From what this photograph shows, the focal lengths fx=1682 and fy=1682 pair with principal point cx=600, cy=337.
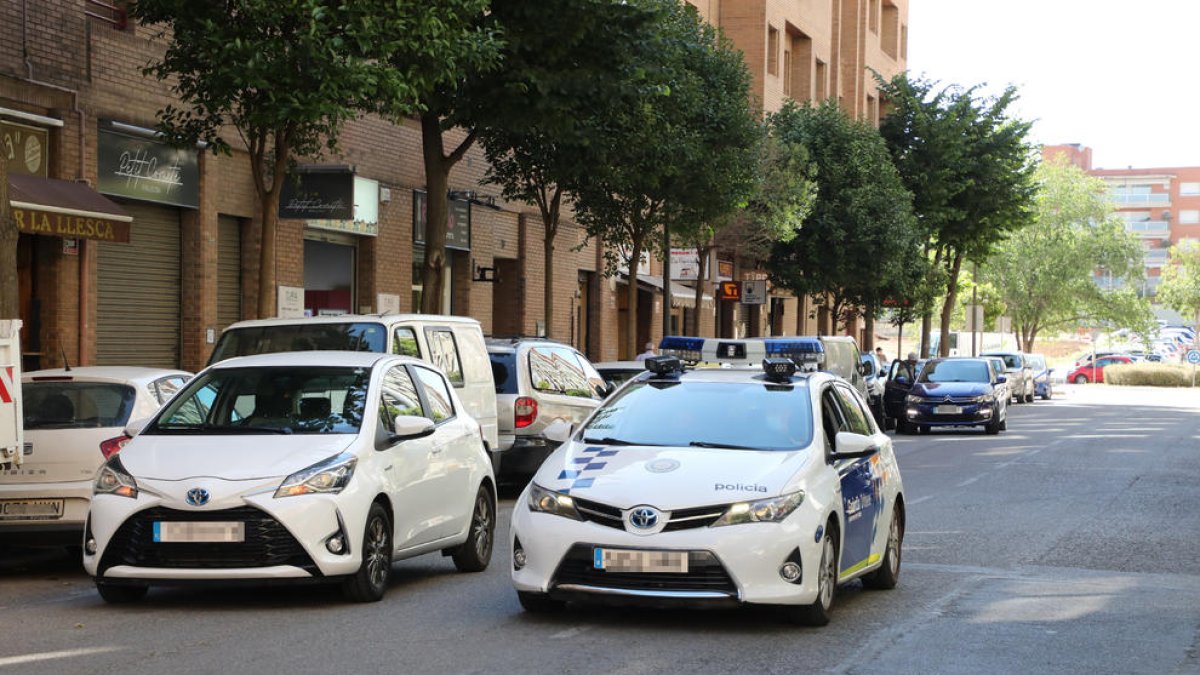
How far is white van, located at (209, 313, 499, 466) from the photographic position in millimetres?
13617

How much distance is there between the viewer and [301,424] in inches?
396

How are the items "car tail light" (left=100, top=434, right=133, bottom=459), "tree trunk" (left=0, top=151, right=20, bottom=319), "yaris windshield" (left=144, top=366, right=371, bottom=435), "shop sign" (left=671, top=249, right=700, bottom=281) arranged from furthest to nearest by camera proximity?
"shop sign" (left=671, top=249, right=700, bottom=281) → "tree trunk" (left=0, top=151, right=20, bottom=319) → "car tail light" (left=100, top=434, right=133, bottom=459) → "yaris windshield" (left=144, top=366, right=371, bottom=435)

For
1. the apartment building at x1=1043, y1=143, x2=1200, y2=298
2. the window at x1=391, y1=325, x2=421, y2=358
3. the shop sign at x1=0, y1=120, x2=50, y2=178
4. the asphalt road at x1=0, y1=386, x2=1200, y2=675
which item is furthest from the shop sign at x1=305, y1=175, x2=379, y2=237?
the apartment building at x1=1043, y1=143, x2=1200, y2=298

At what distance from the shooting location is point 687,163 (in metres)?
28.8

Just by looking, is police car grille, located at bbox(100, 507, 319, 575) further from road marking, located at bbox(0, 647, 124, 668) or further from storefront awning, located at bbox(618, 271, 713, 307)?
storefront awning, located at bbox(618, 271, 713, 307)

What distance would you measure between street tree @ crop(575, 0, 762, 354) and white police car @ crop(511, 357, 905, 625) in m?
16.9

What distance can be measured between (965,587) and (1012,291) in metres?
76.1

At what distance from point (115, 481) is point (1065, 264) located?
260 ft

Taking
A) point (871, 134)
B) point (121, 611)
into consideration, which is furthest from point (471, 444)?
point (871, 134)

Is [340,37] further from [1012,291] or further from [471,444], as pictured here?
[1012,291]

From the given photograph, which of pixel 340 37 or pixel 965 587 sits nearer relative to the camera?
pixel 965 587

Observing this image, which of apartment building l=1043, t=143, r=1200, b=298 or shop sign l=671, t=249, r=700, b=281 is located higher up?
apartment building l=1043, t=143, r=1200, b=298

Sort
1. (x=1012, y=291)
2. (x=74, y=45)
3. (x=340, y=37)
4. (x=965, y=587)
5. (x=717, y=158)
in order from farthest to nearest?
(x=1012, y=291)
(x=717, y=158)
(x=74, y=45)
(x=340, y=37)
(x=965, y=587)

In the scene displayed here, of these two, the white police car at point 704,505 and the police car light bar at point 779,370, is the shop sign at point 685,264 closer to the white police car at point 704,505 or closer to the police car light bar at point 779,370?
the police car light bar at point 779,370
